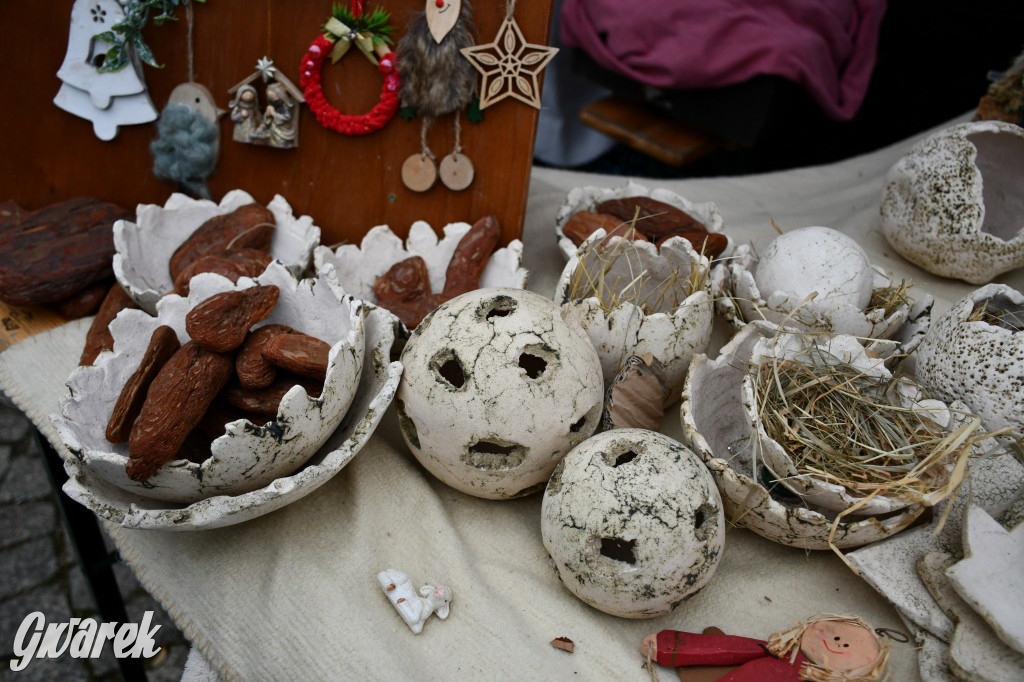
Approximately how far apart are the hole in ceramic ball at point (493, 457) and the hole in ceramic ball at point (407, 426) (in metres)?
0.13

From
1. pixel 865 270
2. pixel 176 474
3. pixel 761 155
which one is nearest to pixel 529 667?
pixel 176 474

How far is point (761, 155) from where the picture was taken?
152 inches

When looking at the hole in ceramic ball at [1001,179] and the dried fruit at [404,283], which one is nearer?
the dried fruit at [404,283]

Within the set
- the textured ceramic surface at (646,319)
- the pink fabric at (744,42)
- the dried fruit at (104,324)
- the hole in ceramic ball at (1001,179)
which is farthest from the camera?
the pink fabric at (744,42)

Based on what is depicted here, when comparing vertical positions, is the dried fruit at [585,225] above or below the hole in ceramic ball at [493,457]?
above

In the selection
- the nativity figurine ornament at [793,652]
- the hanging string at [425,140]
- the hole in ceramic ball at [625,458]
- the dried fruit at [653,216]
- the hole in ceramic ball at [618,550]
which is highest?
the hanging string at [425,140]

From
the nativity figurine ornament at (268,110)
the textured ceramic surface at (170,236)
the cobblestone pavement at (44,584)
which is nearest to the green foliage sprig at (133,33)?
the nativity figurine ornament at (268,110)

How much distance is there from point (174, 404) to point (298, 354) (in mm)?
253

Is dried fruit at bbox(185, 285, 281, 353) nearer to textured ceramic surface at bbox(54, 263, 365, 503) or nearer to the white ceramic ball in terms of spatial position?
textured ceramic surface at bbox(54, 263, 365, 503)

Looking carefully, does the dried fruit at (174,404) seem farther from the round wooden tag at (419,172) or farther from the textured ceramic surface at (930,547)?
the textured ceramic surface at (930,547)

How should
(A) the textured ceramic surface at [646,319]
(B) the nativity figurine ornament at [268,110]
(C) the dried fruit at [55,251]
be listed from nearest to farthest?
(A) the textured ceramic surface at [646,319] < (C) the dried fruit at [55,251] < (B) the nativity figurine ornament at [268,110]

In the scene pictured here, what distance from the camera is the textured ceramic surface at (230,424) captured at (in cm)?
138

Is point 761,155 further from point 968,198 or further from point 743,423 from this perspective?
point 743,423

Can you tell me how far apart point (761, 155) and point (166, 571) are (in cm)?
340
